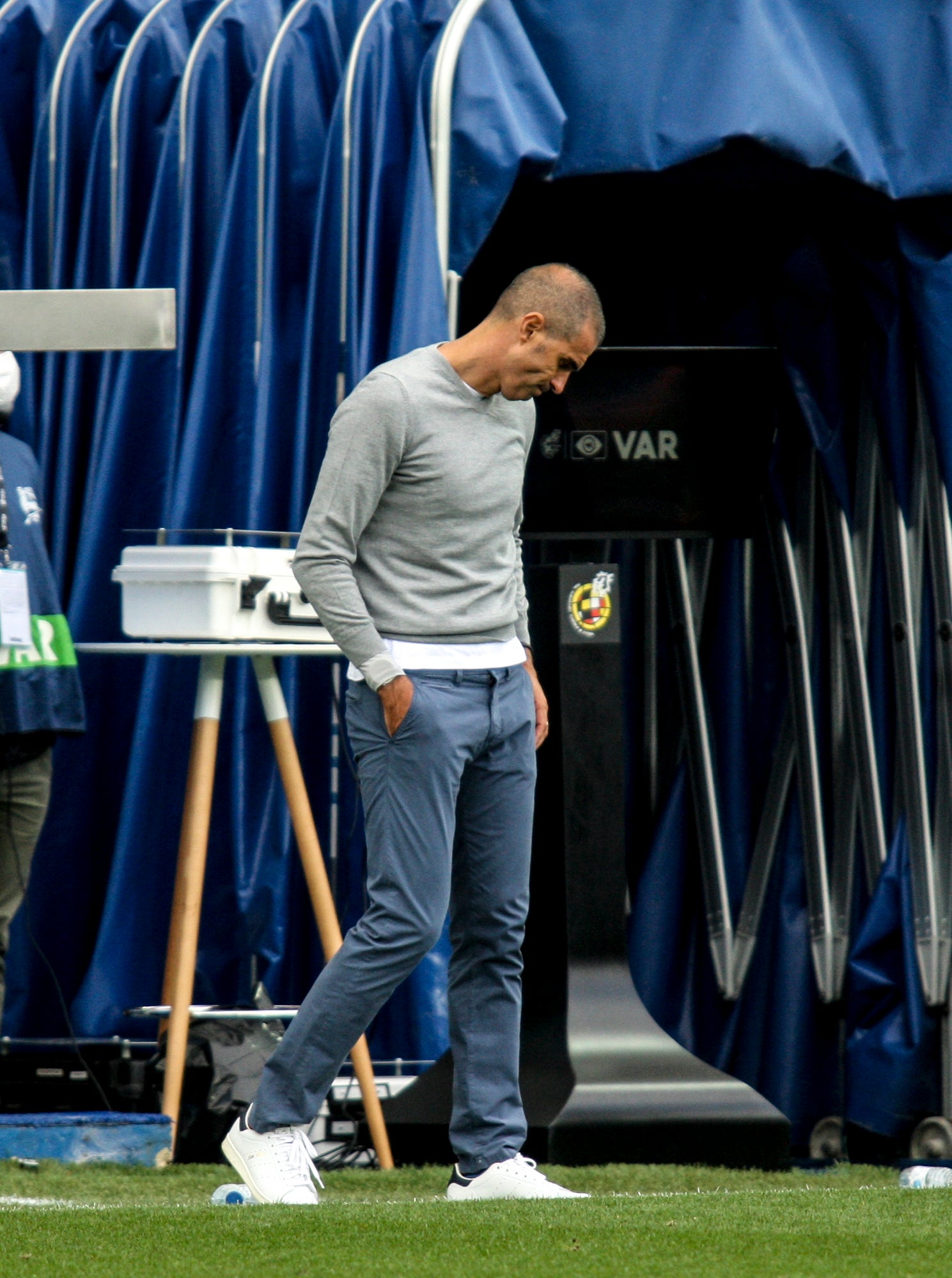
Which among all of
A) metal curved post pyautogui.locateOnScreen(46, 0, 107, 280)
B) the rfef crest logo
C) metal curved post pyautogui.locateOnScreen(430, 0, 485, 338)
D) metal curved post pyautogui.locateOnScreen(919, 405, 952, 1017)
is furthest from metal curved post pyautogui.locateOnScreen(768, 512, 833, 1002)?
metal curved post pyautogui.locateOnScreen(46, 0, 107, 280)

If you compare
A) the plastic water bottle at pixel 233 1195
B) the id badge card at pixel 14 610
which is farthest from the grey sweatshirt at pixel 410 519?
the id badge card at pixel 14 610

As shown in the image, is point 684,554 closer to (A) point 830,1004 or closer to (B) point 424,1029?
(A) point 830,1004

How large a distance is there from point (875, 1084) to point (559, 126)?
2.22 meters

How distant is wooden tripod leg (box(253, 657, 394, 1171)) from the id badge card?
17.8 inches

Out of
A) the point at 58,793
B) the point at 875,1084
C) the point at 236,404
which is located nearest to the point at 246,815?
the point at 58,793

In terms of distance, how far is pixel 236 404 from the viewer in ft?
14.5

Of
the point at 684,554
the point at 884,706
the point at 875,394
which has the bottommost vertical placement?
the point at 884,706

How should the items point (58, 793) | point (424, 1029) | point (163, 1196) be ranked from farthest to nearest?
point (58, 793), point (424, 1029), point (163, 1196)

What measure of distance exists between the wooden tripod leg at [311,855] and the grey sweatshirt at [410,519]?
3.11 feet

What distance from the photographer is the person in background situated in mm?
3846

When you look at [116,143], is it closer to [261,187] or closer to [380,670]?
[261,187]

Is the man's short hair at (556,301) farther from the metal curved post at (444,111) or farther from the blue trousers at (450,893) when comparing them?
the metal curved post at (444,111)

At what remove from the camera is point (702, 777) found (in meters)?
5.07

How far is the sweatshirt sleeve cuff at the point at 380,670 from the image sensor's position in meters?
3.00
